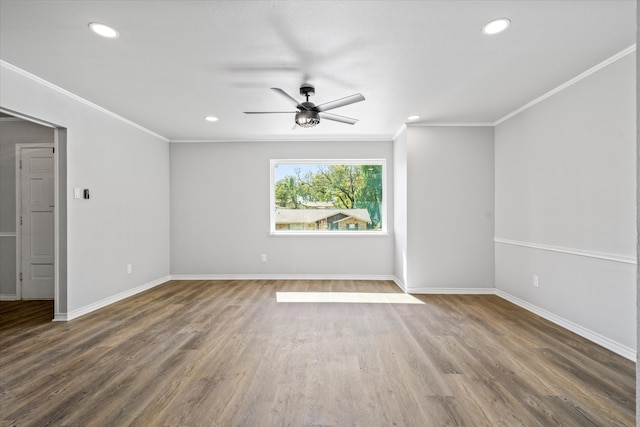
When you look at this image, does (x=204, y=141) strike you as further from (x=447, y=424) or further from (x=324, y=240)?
(x=447, y=424)

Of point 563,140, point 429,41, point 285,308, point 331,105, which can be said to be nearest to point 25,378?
point 285,308

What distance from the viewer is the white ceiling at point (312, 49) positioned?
211 cm

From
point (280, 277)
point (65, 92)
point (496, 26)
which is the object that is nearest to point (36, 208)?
point (65, 92)

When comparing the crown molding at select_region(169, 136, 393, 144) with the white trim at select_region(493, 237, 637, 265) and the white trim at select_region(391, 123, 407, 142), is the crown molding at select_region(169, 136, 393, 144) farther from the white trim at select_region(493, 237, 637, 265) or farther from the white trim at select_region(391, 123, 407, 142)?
the white trim at select_region(493, 237, 637, 265)

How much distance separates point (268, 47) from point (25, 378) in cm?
302

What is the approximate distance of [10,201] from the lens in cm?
453

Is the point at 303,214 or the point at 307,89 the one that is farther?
the point at 303,214

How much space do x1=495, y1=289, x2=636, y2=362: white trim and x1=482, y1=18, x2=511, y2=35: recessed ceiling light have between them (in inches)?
106

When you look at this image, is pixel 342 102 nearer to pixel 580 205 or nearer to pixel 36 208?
pixel 580 205

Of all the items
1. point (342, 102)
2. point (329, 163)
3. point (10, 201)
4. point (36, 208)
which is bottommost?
point (36, 208)

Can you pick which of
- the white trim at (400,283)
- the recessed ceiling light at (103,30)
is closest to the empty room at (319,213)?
the recessed ceiling light at (103,30)

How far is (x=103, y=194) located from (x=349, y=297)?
3.53m

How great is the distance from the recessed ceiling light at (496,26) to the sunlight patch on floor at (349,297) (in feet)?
10.4

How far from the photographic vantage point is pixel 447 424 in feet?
5.84
